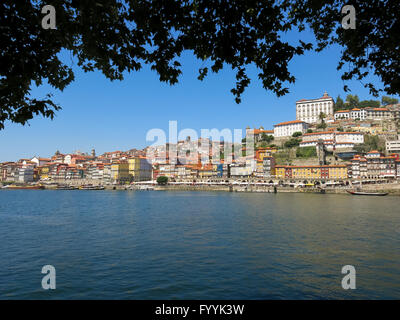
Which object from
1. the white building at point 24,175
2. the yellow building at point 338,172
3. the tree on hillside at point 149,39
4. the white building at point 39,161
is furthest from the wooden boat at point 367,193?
the white building at point 39,161

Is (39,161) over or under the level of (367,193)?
over

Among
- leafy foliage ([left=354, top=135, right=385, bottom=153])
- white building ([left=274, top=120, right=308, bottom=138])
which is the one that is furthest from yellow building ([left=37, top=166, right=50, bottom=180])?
leafy foliage ([left=354, top=135, right=385, bottom=153])

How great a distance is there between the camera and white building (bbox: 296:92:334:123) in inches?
4663

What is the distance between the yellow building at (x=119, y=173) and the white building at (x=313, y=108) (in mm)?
76231

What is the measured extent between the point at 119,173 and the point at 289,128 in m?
67.5

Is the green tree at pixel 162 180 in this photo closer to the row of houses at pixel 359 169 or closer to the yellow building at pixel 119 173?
the yellow building at pixel 119 173

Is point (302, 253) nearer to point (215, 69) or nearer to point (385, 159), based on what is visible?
point (215, 69)

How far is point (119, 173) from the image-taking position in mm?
109438

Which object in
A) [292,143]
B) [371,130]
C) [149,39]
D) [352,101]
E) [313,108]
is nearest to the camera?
[149,39]

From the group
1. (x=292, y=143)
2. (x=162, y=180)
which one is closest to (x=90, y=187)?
(x=162, y=180)

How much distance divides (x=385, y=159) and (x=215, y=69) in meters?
83.7

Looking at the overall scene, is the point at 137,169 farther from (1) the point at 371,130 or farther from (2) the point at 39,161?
(1) the point at 371,130

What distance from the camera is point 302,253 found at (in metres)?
11.7

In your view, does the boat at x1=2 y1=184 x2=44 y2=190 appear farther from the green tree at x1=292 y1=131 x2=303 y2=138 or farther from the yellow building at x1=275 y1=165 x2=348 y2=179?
the green tree at x1=292 y1=131 x2=303 y2=138
